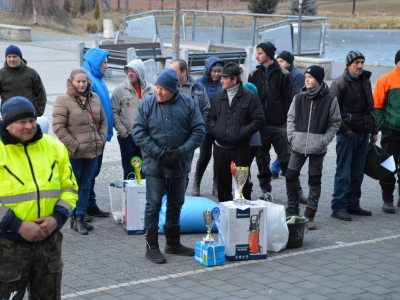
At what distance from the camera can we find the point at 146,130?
274 inches

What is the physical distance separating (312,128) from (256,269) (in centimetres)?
198

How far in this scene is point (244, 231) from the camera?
22.9ft

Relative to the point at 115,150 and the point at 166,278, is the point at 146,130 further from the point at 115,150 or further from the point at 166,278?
the point at 115,150

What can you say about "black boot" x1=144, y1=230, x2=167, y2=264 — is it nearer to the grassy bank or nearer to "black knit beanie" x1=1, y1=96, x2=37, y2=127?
"black knit beanie" x1=1, y1=96, x2=37, y2=127

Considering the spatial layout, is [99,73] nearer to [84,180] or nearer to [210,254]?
[84,180]

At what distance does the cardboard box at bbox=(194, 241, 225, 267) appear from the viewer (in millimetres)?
6762

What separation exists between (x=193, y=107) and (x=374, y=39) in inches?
1339

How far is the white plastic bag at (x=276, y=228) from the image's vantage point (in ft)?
23.8

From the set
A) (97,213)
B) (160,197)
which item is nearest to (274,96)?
(97,213)

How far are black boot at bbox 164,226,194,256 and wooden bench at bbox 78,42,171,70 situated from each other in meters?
11.4

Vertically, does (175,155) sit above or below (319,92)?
below

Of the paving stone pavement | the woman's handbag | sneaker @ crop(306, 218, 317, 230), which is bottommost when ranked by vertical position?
the paving stone pavement

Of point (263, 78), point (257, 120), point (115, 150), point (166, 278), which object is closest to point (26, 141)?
point (166, 278)

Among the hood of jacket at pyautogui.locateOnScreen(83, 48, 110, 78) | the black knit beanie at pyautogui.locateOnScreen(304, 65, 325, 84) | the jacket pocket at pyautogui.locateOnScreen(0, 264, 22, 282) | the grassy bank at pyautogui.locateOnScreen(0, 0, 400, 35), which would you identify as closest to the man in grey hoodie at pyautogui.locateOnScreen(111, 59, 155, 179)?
the hood of jacket at pyautogui.locateOnScreen(83, 48, 110, 78)
